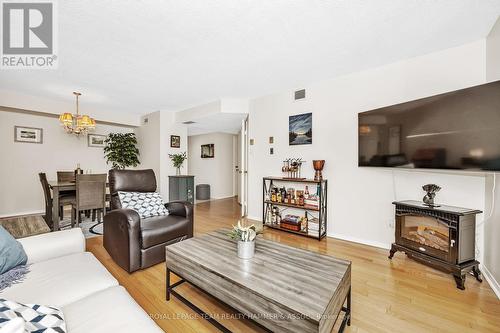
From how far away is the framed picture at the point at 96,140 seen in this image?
507 centimetres

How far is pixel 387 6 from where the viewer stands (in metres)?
1.67

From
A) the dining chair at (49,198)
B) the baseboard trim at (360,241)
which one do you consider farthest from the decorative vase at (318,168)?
the dining chair at (49,198)

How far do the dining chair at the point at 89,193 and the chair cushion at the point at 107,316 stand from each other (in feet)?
8.63

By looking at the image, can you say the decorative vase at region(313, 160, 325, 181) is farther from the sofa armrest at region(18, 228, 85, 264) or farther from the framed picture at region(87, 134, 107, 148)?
the framed picture at region(87, 134, 107, 148)

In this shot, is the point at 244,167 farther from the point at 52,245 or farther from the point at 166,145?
the point at 52,245

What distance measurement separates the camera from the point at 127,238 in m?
1.94

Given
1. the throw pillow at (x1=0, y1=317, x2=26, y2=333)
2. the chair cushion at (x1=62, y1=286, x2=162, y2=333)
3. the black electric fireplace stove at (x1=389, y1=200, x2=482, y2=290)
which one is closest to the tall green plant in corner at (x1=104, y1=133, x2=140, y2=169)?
the chair cushion at (x1=62, y1=286, x2=162, y2=333)

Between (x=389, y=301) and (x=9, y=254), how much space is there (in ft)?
8.49

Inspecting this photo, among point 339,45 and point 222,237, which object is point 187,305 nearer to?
point 222,237

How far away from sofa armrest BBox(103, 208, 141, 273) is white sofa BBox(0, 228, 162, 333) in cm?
40

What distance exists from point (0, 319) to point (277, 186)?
3.25m

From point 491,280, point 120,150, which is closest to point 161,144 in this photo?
point 120,150

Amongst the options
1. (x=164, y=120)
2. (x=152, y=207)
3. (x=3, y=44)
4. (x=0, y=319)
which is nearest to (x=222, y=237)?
(x=152, y=207)

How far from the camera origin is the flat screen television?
1570 mm
